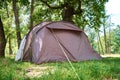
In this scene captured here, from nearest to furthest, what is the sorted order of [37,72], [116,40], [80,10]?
1. [37,72]
2. [80,10]
3. [116,40]

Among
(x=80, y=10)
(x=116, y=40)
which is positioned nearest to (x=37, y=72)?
(x=80, y=10)

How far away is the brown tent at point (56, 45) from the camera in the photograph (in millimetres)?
10898

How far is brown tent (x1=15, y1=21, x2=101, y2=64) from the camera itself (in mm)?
10898

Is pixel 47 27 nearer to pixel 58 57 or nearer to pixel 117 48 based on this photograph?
pixel 58 57

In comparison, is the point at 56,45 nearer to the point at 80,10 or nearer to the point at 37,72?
the point at 37,72

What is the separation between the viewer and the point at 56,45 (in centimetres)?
1120

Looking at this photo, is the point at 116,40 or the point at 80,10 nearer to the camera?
the point at 80,10

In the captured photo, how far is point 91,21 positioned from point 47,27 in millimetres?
8560

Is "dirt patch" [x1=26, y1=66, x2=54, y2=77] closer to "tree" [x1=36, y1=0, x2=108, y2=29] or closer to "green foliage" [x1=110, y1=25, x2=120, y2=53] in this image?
"tree" [x1=36, y1=0, x2=108, y2=29]

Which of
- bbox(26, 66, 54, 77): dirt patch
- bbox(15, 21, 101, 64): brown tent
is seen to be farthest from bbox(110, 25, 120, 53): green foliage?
bbox(26, 66, 54, 77): dirt patch

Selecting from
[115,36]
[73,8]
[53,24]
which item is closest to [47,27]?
[53,24]

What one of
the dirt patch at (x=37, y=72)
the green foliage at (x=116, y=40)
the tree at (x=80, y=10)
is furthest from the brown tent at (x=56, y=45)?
the green foliage at (x=116, y=40)

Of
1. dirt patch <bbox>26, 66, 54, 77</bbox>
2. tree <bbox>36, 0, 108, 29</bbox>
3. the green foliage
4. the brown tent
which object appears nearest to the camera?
dirt patch <bbox>26, 66, 54, 77</bbox>

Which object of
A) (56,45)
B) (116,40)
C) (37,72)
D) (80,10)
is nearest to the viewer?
(37,72)
